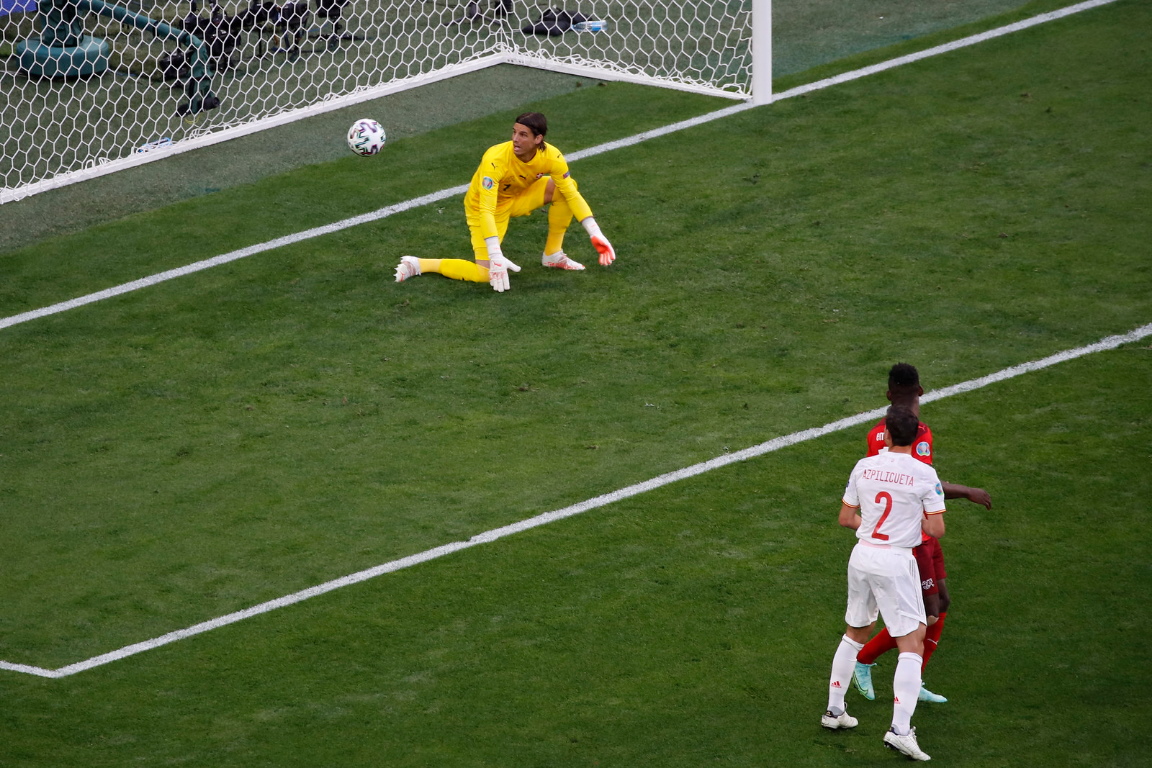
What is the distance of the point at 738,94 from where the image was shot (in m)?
12.6

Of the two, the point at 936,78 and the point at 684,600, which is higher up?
the point at 936,78

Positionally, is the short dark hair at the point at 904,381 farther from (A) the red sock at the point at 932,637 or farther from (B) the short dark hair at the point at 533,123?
(B) the short dark hair at the point at 533,123

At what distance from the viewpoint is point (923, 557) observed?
5848mm

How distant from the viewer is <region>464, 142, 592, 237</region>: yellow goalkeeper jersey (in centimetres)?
973

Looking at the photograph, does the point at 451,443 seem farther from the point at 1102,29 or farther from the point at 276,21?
the point at 1102,29

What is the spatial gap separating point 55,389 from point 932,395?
213 inches

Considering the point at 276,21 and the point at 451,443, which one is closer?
the point at 451,443

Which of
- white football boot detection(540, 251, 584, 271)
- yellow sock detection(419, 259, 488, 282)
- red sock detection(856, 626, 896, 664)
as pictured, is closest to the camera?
red sock detection(856, 626, 896, 664)

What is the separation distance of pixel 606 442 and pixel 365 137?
15.5ft

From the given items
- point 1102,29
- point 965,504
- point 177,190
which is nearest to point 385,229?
point 177,190

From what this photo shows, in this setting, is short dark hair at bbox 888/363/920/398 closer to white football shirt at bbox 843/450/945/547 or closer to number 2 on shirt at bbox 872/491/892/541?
white football shirt at bbox 843/450/945/547

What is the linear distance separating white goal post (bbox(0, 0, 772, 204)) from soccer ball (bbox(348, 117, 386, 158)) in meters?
1.00

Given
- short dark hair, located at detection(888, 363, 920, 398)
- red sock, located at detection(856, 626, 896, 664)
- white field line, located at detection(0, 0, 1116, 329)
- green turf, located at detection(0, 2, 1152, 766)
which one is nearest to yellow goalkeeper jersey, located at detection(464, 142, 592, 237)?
green turf, located at detection(0, 2, 1152, 766)

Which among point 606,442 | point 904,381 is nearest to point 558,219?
point 606,442
